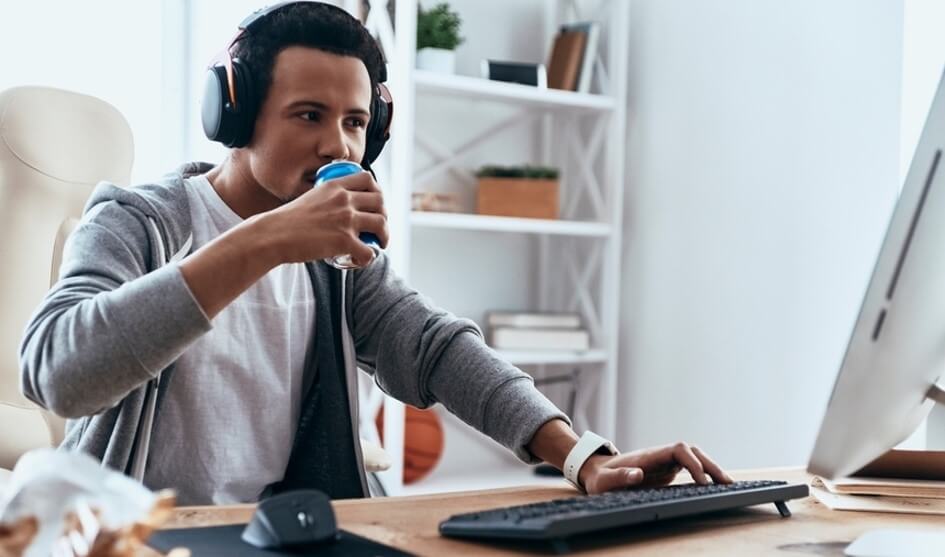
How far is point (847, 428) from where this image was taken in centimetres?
83

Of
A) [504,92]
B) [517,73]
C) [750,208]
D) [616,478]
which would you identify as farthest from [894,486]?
[517,73]

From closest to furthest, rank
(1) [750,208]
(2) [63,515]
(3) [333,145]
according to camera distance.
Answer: (2) [63,515] < (3) [333,145] < (1) [750,208]

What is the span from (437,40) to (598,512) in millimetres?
2189

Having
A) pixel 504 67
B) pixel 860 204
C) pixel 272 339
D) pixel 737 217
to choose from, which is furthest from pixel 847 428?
pixel 504 67

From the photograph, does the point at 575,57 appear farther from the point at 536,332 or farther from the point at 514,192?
the point at 536,332

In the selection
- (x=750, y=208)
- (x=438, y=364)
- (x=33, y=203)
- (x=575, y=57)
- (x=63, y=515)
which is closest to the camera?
(x=63, y=515)

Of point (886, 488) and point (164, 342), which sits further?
point (886, 488)

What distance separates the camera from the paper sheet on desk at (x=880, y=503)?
3.36ft

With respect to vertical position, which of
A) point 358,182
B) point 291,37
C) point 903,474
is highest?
point 291,37

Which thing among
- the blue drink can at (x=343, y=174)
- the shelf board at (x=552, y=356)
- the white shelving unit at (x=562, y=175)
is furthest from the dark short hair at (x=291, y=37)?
the shelf board at (x=552, y=356)

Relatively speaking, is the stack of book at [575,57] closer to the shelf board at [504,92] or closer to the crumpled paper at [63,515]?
the shelf board at [504,92]

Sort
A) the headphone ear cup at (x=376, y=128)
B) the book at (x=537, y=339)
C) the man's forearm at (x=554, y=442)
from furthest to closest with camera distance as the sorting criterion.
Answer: the book at (x=537, y=339)
the headphone ear cup at (x=376, y=128)
the man's forearm at (x=554, y=442)

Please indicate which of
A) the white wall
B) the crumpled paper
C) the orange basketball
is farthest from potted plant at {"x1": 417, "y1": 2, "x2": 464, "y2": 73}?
the crumpled paper

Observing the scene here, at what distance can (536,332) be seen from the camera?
293 cm
